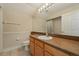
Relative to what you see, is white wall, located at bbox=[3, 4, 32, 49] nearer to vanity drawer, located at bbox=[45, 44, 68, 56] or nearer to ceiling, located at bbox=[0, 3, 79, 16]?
ceiling, located at bbox=[0, 3, 79, 16]

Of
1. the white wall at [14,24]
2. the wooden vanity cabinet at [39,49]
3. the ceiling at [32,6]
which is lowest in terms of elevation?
the wooden vanity cabinet at [39,49]

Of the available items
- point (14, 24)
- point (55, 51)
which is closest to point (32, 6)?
point (14, 24)

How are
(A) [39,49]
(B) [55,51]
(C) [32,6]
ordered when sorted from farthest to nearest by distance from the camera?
(A) [39,49] < (C) [32,6] < (B) [55,51]

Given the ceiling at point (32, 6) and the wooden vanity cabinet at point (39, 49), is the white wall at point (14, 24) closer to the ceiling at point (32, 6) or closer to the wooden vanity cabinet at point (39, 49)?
the ceiling at point (32, 6)

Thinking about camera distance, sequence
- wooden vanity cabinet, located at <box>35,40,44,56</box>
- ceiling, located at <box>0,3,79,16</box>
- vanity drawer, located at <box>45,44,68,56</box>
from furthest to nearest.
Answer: wooden vanity cabinet, located at <box>35,40,44,56</box> < ceiling, located at <box>0,3,79,16</box> < vanity drawer, located at <box>45,44,68,56</box>

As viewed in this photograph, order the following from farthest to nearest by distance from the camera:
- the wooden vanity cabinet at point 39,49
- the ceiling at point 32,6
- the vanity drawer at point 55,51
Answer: the wooden vanity cabinet at point 39,49, the ceiling at point 32,6, the vanity drawer at point 55,51

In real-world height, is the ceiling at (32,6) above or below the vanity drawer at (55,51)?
above

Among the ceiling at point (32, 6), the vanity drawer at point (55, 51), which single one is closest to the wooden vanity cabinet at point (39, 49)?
the vanity drawer at point (55, 51)

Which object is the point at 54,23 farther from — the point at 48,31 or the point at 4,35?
the point at 4,35

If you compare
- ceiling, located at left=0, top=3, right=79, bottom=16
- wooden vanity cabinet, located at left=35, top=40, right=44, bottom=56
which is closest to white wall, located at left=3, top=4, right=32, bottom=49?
ceiling, located at left=0, top=3, right=79, bottom=16

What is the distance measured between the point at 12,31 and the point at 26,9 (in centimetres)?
38

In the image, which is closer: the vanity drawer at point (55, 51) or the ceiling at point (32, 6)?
the vanity drawer at point (55, 51)

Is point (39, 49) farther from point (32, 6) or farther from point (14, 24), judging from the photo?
point (32, 6)

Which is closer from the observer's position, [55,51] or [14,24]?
[55,51]
